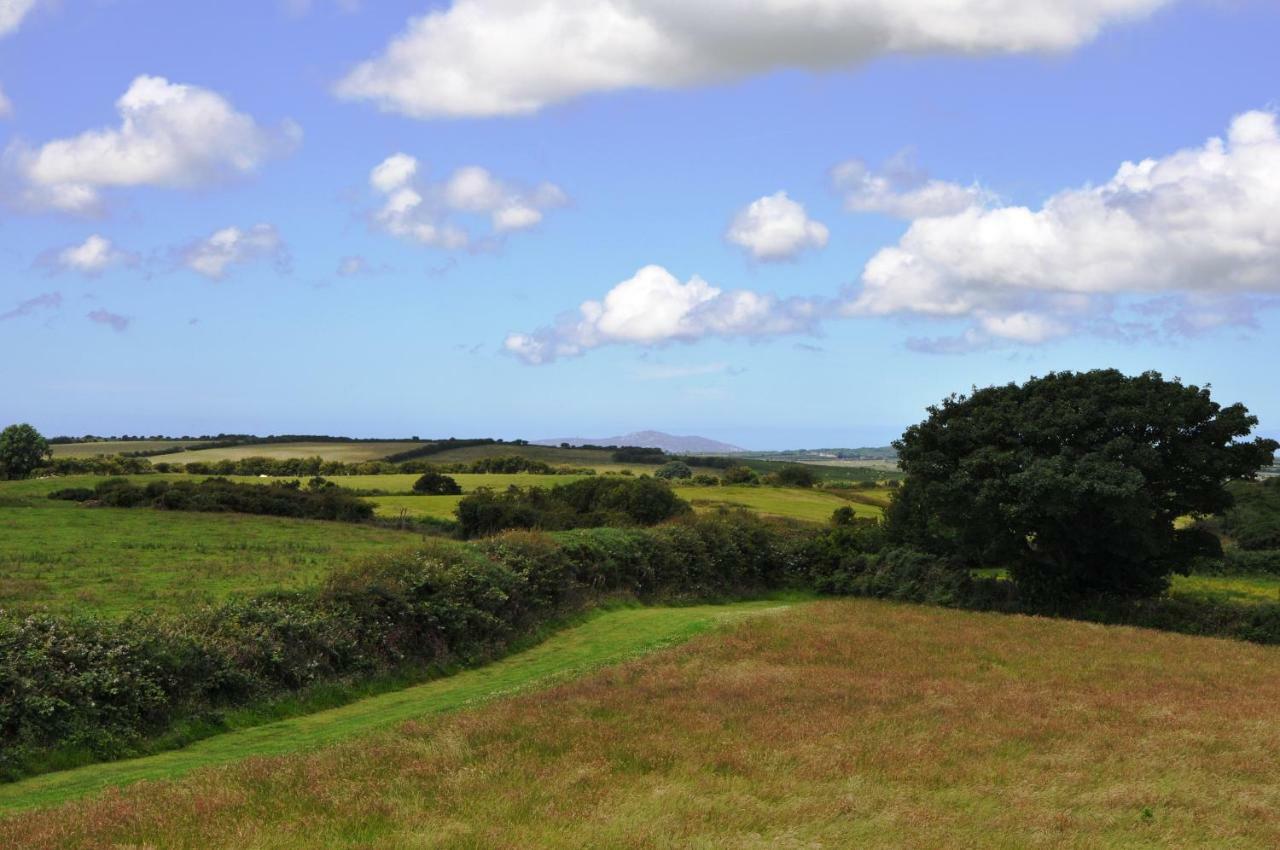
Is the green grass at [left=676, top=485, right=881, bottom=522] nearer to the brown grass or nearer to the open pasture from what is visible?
the open pasture

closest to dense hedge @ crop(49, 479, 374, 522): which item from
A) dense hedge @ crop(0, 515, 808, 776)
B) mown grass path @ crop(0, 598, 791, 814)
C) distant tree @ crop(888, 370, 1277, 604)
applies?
dense hedge @ crop(0, 515, 808, 776)

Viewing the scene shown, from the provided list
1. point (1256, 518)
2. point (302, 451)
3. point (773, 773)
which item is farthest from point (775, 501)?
point (773, 773)

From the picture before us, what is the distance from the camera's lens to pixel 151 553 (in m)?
43.5

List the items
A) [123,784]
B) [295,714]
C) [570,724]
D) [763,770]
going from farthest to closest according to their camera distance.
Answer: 1. [295,714]
2. [570,724]
3. [123,784]
4. [763,770]

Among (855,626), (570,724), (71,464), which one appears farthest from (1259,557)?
(71,464)

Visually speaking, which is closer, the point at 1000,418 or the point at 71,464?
the point at 1000,418

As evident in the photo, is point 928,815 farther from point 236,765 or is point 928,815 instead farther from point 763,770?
point 236,765

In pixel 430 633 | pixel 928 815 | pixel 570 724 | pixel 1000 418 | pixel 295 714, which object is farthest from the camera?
pixel 1000 418

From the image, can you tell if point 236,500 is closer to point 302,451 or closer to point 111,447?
point 302,451

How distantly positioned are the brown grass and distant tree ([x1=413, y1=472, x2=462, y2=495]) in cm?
6867

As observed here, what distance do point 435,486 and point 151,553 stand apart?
46246 mm

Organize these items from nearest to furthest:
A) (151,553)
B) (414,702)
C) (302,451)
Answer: (414,702) → (151,553) → (302,451)

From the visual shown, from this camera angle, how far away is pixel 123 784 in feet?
50.0

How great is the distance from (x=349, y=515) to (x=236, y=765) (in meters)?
56.1
